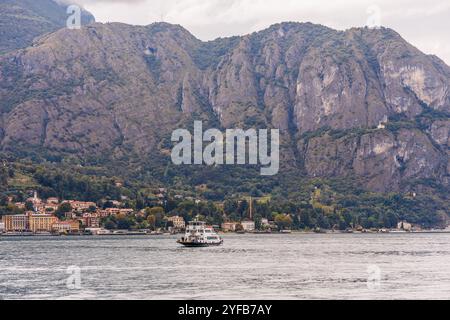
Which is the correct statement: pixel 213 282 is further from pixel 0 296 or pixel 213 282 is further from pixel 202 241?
pixel 202 241

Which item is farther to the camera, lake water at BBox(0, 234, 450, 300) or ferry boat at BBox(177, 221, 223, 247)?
ferry boat at BBox(177, 221, 223, 247)

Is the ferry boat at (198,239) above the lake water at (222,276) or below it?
above

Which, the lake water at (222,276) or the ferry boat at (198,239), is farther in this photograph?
the ferry boat at (198,239)

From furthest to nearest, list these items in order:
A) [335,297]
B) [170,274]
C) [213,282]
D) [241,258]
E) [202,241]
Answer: [202,241] < [241,258] < [170,274] < [213,282] < [335,297]

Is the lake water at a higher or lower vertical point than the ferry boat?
lower

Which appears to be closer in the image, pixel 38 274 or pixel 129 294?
pixel 129 294

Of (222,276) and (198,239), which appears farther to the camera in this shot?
(198,239)

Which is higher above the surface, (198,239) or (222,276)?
(198,239)

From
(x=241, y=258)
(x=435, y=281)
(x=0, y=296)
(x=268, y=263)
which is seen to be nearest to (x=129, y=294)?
(x=0, y=296)

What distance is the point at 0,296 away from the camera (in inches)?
2849
